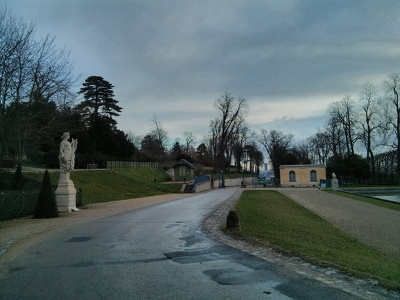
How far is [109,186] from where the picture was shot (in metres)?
33.5

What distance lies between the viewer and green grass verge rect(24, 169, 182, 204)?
27.3 m

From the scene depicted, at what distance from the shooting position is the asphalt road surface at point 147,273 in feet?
15.9

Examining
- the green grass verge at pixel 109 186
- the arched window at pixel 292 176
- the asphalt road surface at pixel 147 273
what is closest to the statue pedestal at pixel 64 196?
the green grass verge at pixel 109 186

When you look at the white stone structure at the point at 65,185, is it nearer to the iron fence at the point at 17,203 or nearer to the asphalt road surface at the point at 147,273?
the iron fence at the point at 17,203

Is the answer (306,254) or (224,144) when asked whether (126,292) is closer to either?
(306,254)

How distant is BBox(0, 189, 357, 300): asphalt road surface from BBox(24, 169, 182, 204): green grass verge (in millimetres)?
16166

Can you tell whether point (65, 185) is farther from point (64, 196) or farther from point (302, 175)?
point (302, 175)

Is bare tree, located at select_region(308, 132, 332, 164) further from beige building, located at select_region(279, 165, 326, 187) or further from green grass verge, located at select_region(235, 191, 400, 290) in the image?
green grass verge, located at select_region(235, 191, 400, 290)

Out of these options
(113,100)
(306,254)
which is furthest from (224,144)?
(306,254)

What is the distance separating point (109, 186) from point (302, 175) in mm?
38080

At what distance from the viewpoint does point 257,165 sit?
11481 centimetres

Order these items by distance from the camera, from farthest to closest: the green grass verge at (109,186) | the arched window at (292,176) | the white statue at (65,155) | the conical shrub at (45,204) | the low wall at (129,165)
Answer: the arched window at (292,176) < the low wall at (129,165) < the green grass verge at (109,186) < the white statue at (65,155) < the conical shrub at (45,204)

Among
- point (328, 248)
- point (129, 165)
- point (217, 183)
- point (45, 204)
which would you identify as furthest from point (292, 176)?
point (328, 248)

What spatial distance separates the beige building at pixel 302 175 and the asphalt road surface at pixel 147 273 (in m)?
52.7
